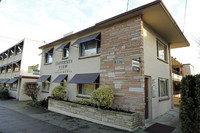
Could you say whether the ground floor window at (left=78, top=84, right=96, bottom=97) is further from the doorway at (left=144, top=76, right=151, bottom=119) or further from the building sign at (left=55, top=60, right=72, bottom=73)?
the doorway at (left=144, top=76, right=151, bottom=119)

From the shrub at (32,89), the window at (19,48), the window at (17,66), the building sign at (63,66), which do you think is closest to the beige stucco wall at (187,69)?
the building sign at (63,66)

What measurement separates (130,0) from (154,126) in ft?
23.5

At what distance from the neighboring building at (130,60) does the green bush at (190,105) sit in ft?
5.68

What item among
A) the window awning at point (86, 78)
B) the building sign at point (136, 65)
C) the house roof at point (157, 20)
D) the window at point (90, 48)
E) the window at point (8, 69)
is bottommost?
the window awning at point (86, 78)

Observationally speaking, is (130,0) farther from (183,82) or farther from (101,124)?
(101,124)

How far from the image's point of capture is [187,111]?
12.6ft

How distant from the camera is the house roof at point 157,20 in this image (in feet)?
18.1

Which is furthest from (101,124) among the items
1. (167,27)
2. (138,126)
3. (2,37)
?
(2,37)

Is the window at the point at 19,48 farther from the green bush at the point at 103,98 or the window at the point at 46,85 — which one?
the green bush at the point at 103,98

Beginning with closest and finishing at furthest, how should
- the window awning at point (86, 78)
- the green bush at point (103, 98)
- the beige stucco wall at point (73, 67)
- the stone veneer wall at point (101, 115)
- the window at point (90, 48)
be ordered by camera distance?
1. the stone veneer wall at point (101, 115)
2. the green bush at point (103, 98)
3. the window awning at point (86, 78)
4. the beige stucco wall at point (73, 67)
5. the window at point (90, 48)

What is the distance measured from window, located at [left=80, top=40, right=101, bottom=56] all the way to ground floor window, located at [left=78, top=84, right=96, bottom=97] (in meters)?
2.31

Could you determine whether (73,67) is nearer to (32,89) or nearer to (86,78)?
(86,78)

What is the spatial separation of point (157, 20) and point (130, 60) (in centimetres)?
277

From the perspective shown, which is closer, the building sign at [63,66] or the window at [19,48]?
the building sign at [63,66]
